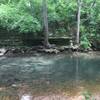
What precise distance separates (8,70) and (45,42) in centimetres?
593

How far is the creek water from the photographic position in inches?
314

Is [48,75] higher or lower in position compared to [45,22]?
lower

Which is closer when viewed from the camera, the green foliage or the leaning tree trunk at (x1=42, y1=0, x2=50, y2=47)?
the green foliage

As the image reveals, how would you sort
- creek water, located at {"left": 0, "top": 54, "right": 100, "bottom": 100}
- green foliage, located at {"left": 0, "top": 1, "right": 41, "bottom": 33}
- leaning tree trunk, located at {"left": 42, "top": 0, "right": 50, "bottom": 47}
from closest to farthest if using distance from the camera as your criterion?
creek water, located at {"left": 0, "top": 54, "right": 100, "bottom": 100} → green foliage, located at {"left": 0, "top": 1, "right": 41, "bottom": 33} → leaning tree trunk, located at {"left": 42, "top": 0, "right": 50, "bottom": 47}

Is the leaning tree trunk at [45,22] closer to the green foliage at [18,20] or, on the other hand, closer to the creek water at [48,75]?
the green foliage at [18,20]

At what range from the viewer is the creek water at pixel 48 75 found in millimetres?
7984

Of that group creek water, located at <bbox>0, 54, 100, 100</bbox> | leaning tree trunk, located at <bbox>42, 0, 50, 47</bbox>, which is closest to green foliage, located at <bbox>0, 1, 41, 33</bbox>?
leaning tree trunk, located at <bbox>42, 0, 50, 47</bbox>

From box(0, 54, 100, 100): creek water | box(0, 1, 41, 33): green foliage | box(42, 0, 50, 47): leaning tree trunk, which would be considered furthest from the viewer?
box(42, 0, 50, 47): leaning tree trunk

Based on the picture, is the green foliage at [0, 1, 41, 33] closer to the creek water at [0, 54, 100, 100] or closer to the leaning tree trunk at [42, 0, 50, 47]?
the leaning tree trunk at [42, 0, 50, 47]

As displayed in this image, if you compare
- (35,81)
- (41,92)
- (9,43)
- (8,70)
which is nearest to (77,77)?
(35,81)

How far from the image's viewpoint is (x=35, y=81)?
30.3 feet

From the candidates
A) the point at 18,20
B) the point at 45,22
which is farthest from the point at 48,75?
the point at 18,20

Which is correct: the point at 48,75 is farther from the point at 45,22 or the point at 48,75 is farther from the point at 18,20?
the point at 18,20

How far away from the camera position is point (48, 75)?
33.7 ft
